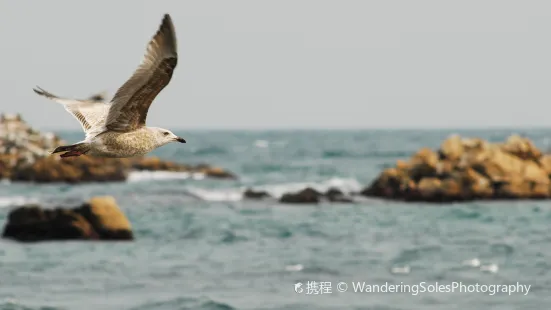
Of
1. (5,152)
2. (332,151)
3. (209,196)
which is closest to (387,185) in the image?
(209,196)

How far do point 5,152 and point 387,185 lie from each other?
2088 cm

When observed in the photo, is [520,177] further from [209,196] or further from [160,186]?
[160,186]

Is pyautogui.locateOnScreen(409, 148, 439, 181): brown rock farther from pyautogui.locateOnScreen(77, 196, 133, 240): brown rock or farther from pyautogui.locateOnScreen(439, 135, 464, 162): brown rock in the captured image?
pyautogui.locateOnScreen(77, 196, 133, 240): brown rock

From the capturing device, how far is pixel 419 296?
15.5 meters

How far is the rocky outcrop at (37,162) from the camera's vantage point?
4240cm

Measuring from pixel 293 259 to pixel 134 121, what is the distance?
12.4 meters

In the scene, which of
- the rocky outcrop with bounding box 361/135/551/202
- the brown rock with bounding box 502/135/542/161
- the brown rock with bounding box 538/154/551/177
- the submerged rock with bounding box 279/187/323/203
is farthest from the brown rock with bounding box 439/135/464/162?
Result: the submerged rock with bounding box 279/187/323/203

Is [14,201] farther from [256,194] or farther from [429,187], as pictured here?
[429,187]

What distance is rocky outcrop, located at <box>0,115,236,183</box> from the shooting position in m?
42.4

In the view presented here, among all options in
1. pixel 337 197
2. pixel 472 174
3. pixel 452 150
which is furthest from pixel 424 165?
pixel 337 197

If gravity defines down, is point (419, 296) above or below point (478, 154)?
below

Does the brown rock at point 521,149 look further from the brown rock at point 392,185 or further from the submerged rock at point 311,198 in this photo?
the submerged rock at point 311,198

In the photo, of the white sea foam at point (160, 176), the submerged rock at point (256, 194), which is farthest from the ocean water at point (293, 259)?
the white sea foam at point (160, 176)

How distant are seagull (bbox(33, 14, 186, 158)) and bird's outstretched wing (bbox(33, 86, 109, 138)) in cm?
37
